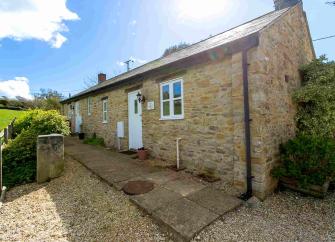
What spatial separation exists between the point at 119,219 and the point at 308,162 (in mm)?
4088

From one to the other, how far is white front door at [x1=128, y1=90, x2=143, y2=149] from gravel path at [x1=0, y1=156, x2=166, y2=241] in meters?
3.45

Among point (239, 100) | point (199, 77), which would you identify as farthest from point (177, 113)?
point (239, 100)

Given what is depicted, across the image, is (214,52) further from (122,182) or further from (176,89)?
(122,182)

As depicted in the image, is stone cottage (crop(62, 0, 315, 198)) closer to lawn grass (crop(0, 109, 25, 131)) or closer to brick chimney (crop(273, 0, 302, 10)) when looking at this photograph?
brick chimney (crop(273, 0, 302, 10))

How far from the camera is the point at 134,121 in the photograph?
8852mm

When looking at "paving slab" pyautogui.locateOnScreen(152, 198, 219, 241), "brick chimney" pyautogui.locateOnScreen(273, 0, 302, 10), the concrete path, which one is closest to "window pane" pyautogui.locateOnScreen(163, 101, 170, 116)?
the concrete path

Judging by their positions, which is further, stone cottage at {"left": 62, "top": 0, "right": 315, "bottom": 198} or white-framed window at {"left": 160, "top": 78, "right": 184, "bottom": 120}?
white-framed window at {"left": 160, "top": 78, "right": 184, "bottom": 120}

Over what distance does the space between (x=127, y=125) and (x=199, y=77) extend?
4625mm

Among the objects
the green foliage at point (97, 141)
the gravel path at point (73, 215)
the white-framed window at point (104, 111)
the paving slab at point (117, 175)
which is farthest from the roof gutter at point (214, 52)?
the green foliage at point (97, 141)

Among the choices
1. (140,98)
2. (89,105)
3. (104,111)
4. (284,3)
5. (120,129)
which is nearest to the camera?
(284,3)

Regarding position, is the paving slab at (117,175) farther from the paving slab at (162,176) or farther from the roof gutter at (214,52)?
the roof gutter at (214,52)

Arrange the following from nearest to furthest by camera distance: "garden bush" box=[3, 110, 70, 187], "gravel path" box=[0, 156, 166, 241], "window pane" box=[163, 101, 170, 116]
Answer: "gravel path" box=[0, 156, 166, 241] < "garden bush" box=[3, 110, 70, 187] < "window pane" box=[163, 101, 170, 116]

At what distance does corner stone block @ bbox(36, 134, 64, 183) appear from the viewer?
5.64m

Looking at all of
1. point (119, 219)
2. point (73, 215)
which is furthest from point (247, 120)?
point (73, 215)
